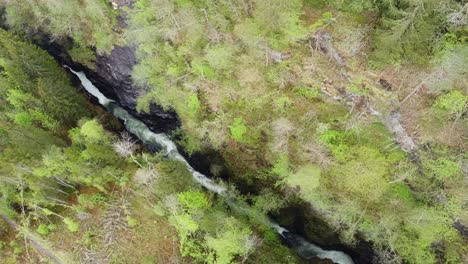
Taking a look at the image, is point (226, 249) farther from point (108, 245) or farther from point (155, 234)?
point (108, 245)

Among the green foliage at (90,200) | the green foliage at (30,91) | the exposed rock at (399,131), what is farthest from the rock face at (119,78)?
the exposed rock at (399,131)

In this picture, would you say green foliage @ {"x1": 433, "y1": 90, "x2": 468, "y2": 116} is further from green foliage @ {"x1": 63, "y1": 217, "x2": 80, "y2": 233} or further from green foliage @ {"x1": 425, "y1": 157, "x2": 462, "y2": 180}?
green foliage @ {"x1": 63, "y1": 217, "x2": 80, "y2": 233}

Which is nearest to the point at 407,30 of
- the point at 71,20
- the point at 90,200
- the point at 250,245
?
the point at 250,245

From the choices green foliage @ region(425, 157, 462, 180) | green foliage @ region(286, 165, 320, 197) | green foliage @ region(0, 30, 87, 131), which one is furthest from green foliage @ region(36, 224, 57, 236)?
green foliage @ region(425, 157, 462, 180)

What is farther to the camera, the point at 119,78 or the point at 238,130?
the point at 119,78

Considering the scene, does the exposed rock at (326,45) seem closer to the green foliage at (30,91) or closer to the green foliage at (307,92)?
the green foliage at (307,92)

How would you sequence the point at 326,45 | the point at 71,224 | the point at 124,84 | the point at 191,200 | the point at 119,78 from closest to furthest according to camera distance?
the point at 326,45, the point at 191,200, the point at 71,224, the point at 119,78, the point at 124,84

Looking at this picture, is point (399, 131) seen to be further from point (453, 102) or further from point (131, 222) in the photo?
point (131, 222)
